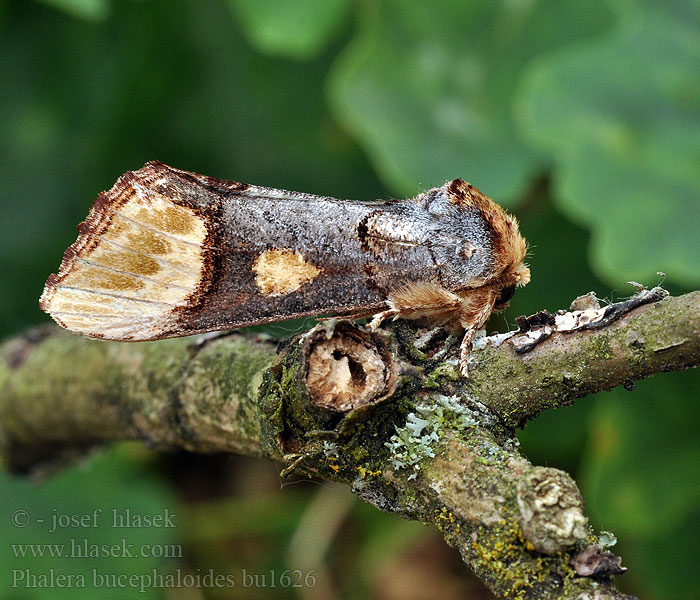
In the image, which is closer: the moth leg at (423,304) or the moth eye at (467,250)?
the moth leg at (423,304)

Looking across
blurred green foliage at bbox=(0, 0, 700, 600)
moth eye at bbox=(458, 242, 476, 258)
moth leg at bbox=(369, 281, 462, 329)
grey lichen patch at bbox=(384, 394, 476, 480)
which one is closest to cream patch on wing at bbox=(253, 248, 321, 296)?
moth leg at bbox=(369, 281, 462, 329)

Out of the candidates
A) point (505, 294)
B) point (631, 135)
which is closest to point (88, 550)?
point (505, 294)

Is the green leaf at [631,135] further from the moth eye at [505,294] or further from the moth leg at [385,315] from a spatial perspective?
the moth leg at [385,315]

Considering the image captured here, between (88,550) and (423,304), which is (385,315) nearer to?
(423,304)

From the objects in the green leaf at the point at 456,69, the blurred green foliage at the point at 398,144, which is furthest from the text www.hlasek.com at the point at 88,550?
the green leaf at the point at 456,69
